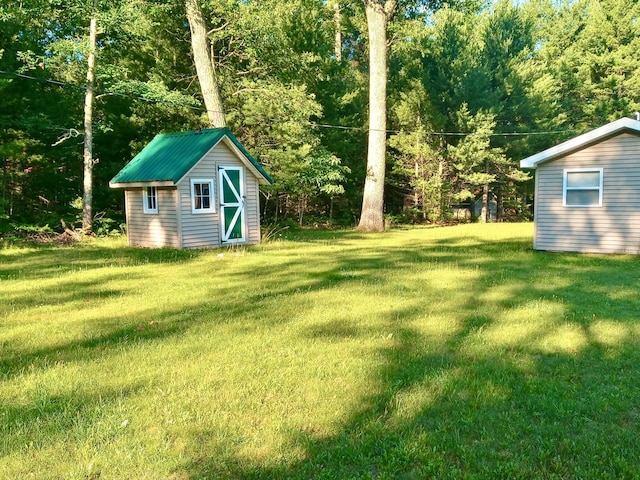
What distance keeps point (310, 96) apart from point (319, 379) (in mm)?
16631

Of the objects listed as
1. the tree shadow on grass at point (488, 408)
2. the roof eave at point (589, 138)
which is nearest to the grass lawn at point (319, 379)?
the tree shadow on grass at point (488, 408)

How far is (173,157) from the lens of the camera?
566 inches

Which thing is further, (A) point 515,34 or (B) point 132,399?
(A) point 515,34

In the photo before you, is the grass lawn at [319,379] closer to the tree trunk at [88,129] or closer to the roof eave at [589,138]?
the roof eave at [589,138]

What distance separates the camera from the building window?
14509 millimetres

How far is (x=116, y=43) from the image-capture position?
19234mm

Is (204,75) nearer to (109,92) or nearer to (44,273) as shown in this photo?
(109,92)

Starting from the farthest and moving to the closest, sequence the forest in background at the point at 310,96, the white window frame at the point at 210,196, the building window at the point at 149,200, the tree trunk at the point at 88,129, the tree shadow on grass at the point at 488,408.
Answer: the forest in background at the point at 310,96, the tree trunk at the point at 88,129, the building window at the point at 149,200, the white window frame at the point at 210,196, the tree shadow on grass at the point at 488,408

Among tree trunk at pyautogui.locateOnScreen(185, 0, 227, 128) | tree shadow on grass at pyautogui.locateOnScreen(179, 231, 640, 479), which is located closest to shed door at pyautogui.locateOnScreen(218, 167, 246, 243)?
tree trunk at pyautogui.locateOnScreen(185, 0, 227, 128)

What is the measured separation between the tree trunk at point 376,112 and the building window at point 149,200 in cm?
896

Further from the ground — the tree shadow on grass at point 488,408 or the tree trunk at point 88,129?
the tree trunk at point 88,129

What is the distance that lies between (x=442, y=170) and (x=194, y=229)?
17873 mm

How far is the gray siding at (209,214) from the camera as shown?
45.2 feet

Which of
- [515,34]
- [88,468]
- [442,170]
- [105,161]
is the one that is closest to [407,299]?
[88,468]
